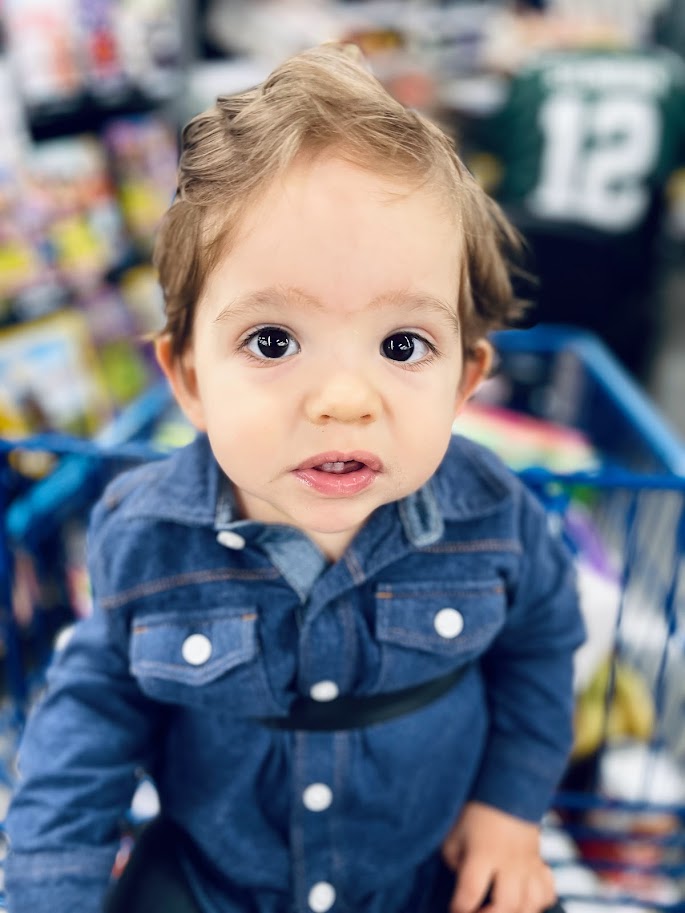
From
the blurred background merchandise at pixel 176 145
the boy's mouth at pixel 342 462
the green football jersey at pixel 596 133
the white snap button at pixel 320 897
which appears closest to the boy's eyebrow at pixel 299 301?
the boy's mouth at pixel 342 462

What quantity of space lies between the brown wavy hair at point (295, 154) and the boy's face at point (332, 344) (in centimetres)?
2

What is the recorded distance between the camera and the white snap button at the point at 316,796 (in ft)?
2.76

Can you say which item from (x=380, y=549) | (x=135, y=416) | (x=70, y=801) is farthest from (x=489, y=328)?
(x=135, y=416)

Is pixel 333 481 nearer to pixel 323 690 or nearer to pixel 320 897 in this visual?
pixel 323 690

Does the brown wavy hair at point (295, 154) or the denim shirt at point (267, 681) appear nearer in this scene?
the brown wavy hair at point (295, 154)

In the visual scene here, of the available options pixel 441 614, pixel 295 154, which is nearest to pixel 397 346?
pixel 295 154

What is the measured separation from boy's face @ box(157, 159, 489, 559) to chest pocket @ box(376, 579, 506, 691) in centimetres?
14

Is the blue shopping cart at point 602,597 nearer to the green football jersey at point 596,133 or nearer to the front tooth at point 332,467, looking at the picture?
the front tooth at point 332,467

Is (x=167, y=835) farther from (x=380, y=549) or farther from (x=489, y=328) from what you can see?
(x=489, y=328)

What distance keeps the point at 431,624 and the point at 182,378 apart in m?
0.34

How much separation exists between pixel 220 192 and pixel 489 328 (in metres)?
0.32

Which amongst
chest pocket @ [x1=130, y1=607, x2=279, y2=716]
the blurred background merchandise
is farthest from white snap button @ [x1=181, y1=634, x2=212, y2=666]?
the blurred background merchandise

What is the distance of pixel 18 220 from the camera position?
6.53 feet

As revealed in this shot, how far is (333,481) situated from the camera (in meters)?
0.71
